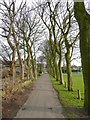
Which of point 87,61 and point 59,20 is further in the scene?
point 59,20

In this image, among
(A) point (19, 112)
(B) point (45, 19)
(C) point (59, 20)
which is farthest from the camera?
Result: (B) point (45, 19)

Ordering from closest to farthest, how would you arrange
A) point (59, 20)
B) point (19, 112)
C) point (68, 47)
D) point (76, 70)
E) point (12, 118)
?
point (12, 118)
point (19, 112)
point (68, 47)
point (59, 20)
point (76, 70)

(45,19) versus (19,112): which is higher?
(45,19)

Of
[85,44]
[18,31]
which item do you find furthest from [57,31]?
[85,44]

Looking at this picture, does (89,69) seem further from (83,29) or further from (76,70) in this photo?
(76,70)

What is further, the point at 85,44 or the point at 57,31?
the point at 57,31

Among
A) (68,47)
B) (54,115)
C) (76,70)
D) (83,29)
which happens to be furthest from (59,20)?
(76,70)

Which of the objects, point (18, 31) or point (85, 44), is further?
point (18, 31)

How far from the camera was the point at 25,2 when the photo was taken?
28766 millimetres

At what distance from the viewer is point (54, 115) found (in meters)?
11.4

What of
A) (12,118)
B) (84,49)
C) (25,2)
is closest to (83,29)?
(84,49)

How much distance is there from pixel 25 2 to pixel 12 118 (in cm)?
2004

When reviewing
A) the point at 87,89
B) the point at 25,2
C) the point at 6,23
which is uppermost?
the point at 25,2

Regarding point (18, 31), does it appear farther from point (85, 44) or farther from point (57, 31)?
point (85, 44)
